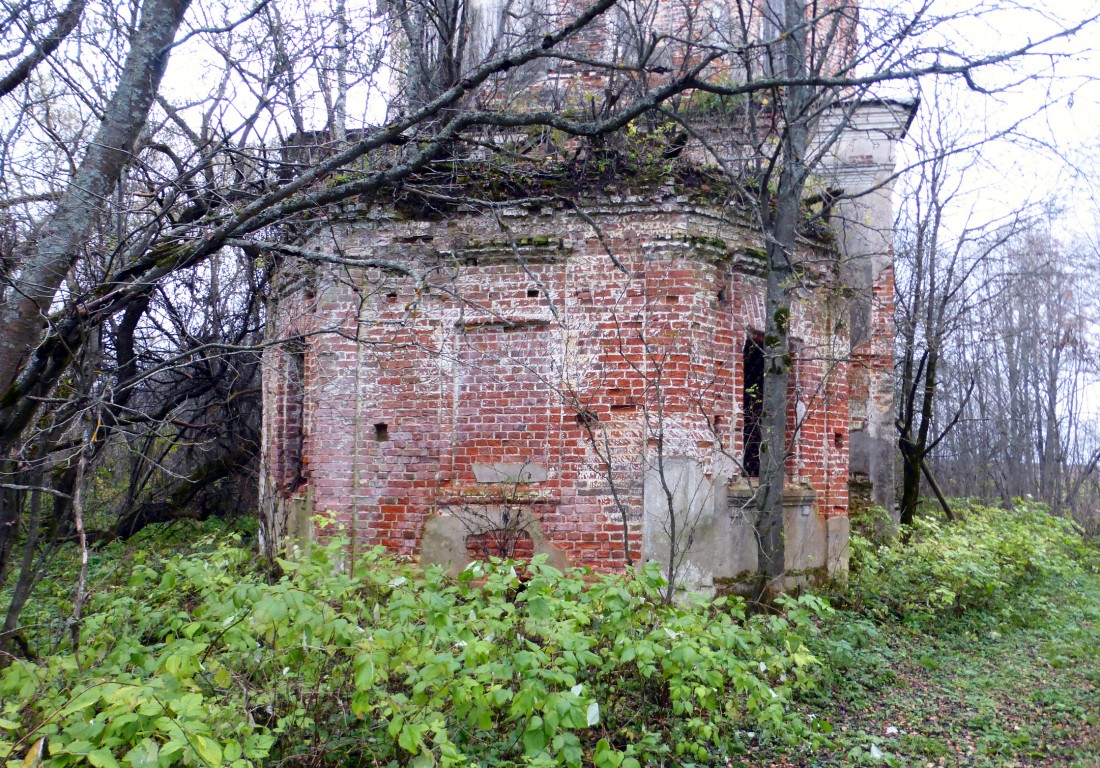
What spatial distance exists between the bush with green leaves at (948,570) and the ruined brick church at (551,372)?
107 cm

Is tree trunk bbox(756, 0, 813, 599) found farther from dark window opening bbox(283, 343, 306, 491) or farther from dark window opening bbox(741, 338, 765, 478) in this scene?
dark window opening bbox(283, 343, 306, 491)

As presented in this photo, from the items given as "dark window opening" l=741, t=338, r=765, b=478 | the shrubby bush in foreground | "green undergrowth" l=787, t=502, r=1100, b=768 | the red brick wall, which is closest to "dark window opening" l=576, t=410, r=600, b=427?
the red brick wall

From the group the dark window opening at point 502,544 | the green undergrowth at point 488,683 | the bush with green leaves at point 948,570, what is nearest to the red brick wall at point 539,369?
the dark window opening at point 502,544

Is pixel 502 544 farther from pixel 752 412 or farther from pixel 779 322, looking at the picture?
pixel 779 322

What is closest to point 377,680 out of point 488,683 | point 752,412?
point 488,683

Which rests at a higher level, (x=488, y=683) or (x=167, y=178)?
(x=167, y=178)

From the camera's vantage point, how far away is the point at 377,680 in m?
3.46

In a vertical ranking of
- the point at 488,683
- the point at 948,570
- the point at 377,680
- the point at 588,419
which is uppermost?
the point at 588,419

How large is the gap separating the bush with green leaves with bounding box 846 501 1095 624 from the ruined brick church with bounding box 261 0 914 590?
107cm

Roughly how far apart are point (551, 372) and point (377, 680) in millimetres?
4206

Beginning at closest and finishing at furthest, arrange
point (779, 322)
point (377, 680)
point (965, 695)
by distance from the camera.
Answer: point (377, 680) < point (965, 695) < point (779, 322)

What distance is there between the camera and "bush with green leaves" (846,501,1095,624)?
8078mm

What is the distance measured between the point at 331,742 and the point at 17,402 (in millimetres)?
2340

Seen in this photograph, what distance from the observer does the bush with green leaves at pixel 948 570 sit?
8.08 m
